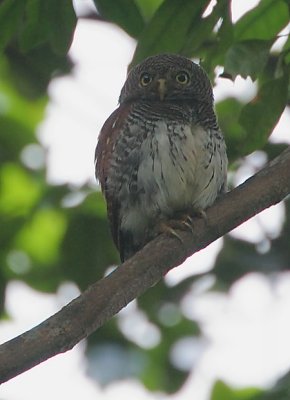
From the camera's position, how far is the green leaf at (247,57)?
4.75 metres

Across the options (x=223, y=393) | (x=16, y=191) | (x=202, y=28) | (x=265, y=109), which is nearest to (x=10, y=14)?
(x=202, y=28)

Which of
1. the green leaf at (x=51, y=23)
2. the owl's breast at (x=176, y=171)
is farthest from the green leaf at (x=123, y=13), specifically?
the owl's breast at (x=176, y=171)

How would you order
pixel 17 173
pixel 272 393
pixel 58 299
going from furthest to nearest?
1. pixel 17 173
2. pixel 58 299
3. pixel 272 393

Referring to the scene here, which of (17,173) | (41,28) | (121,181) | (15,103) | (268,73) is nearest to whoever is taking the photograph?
(41,28)

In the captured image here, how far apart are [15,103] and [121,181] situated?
11.0 ft

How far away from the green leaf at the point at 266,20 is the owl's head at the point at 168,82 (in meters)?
1.02

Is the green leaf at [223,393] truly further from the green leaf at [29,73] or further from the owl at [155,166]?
the green leaf at [29,73]

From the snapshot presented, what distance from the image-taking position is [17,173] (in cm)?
836

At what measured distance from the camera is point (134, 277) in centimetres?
438

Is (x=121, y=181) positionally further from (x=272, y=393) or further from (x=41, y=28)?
(x=272, y=393)

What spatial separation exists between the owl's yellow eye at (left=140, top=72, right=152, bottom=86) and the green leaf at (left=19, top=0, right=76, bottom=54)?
140 centimetres

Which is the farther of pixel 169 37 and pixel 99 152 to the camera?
pixel 99 152

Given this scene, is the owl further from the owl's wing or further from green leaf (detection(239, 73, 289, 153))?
green leaf (detection(239, 73, 289, 153))

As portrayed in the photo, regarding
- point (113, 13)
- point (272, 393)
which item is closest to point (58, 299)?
point (113, 13)
